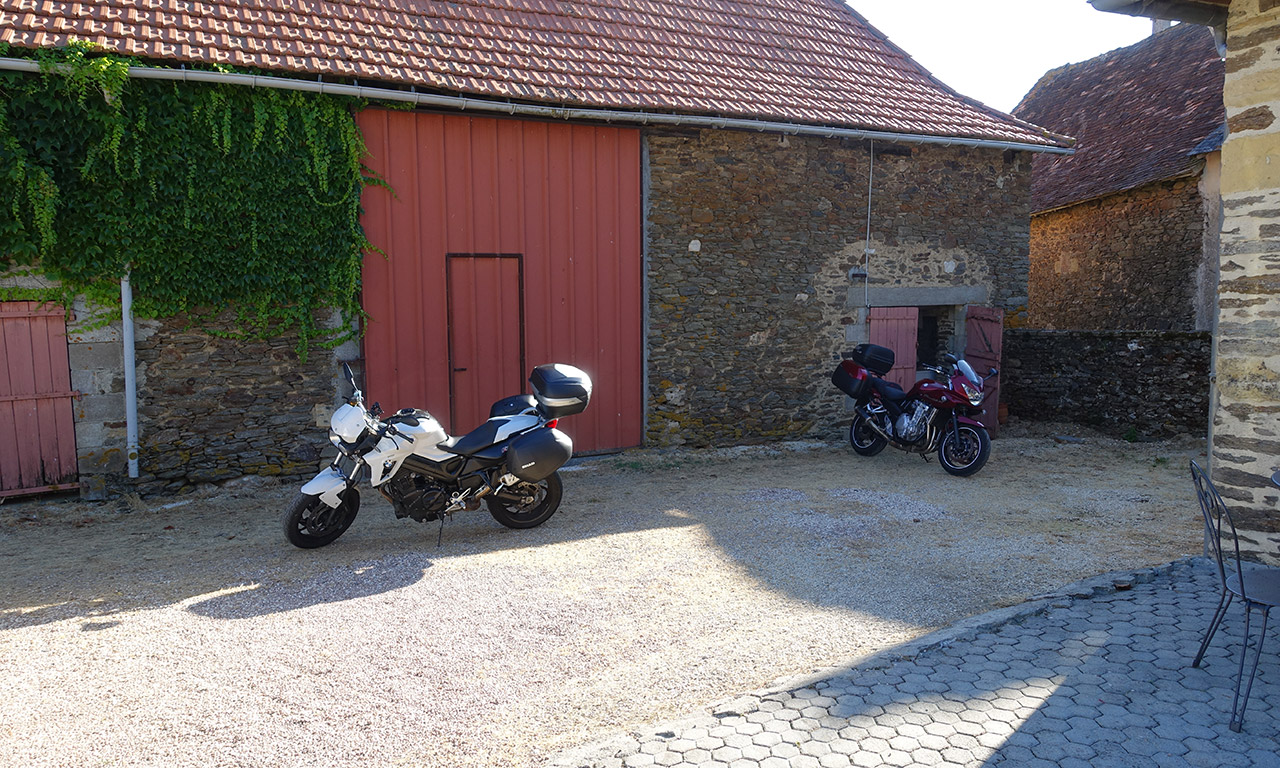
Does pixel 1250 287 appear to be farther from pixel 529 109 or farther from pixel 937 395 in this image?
pixel 529 109

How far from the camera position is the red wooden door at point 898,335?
991 cm

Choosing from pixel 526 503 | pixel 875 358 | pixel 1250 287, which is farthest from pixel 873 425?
pixel 1250 287

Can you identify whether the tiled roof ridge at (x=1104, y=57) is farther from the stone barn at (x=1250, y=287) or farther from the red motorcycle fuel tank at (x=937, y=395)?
the stone barn at (x=1250, y=287)

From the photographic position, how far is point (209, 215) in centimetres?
684

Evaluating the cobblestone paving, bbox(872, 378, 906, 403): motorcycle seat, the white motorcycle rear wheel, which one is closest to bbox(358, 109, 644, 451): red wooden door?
the white motorcycle rear wheel

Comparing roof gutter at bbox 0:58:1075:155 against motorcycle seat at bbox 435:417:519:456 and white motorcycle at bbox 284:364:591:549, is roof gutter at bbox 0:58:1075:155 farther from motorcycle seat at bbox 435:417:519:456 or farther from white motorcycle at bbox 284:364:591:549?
motorcycle seat at bbox 435:417:519:456

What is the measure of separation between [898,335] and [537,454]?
19.2 ft

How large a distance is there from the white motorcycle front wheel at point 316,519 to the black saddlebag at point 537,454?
3.41 feet

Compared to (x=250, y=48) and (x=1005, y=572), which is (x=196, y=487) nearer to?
(x=250, y=48)

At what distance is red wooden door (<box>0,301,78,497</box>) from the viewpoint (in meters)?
6.57

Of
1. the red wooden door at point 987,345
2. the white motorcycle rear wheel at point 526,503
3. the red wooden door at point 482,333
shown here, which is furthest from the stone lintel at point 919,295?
the white motorcycle rear wheel at point 526,503

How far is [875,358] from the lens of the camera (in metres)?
8.71

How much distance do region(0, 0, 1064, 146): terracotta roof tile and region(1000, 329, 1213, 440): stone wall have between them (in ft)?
8.31

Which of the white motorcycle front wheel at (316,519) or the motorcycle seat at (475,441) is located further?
the motorcycle seat at (475,441)
